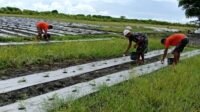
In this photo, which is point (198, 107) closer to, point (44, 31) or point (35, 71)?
point (35, 71)

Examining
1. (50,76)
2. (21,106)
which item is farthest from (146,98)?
(50,76)

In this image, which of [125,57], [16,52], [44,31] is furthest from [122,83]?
[44,31]

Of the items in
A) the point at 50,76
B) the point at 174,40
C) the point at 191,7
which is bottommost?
the point at 50,76

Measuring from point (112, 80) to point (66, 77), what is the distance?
0.99 metres

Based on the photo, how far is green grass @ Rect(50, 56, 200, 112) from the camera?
5727 mm

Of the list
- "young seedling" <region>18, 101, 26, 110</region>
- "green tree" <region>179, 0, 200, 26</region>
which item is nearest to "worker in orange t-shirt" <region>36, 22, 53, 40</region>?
"young seedling" <region>18, 101, 26, 110</region>

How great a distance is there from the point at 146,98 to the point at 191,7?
101ft

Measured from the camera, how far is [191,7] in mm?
35875

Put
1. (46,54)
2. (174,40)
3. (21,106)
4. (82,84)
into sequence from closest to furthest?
1. (21,106)
2. (82,84)
3. (174,40)
4. (46,54)

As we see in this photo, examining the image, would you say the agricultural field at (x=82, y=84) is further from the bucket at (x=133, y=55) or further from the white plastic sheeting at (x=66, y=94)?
the bucket at (x=133, y=55)

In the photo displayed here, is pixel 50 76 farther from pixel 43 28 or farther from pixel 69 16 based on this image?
pixel 69 16

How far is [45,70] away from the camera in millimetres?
9234

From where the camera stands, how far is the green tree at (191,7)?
35406mm

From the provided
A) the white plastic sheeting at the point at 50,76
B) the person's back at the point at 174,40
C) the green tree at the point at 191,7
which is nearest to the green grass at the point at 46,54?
the white plastic sheeting at the point at 50,76
